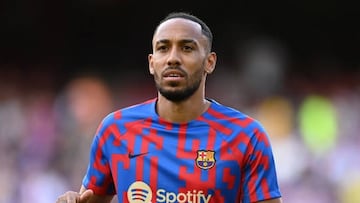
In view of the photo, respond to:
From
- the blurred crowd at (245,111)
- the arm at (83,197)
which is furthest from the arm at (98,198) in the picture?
the blurred crowd at (245,111)

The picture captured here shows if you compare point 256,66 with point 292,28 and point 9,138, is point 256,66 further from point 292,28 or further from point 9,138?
point 9,138

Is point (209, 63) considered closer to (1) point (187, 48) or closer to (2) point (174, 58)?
(1) point (187, 48)

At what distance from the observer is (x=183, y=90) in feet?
13.2

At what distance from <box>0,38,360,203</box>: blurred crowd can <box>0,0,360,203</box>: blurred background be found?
12 mm

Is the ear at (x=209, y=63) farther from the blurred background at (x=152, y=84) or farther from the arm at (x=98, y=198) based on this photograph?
the blurred background at (x=152, y=84)

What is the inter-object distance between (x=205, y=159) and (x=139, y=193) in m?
0.36

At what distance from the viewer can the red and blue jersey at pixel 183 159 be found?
3.97 metres

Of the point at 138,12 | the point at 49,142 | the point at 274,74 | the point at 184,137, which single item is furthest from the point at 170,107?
the point at 138,12

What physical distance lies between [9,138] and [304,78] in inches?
142

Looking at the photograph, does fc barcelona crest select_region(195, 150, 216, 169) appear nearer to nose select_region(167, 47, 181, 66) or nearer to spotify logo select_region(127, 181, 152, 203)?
spotify logo select_region(127, 181, 152, 203)

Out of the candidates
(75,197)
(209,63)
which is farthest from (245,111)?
(75,197)

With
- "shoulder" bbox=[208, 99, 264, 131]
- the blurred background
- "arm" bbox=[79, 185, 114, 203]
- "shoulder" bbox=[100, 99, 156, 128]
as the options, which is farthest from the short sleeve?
the blurred background

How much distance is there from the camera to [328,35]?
10.7 m

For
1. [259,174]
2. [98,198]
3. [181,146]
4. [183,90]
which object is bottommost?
[98,198]
